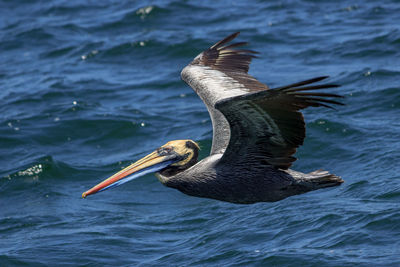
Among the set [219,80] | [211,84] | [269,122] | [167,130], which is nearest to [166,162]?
[211,84]

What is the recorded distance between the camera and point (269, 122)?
6855 mm

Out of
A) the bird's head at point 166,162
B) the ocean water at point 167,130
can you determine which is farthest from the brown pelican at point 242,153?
the ocean water at point 167,130

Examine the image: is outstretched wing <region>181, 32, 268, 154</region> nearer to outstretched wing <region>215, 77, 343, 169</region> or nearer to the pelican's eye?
the pelican's eye

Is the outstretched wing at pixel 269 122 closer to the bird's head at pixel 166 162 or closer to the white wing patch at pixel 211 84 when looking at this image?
the bird's head at pixel 166 162

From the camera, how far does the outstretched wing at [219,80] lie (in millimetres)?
8250

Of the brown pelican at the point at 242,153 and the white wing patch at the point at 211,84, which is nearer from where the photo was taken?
the brown pelican at the point at 242,153

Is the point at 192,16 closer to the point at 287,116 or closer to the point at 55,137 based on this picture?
the point at 55,137

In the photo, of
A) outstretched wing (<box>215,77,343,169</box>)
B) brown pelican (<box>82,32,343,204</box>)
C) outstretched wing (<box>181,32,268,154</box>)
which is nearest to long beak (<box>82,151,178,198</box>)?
brown pelican (<box>82,32,343,204</box>)

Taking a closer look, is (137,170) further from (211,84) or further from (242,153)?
(211,84)

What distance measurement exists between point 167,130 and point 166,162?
187 inches

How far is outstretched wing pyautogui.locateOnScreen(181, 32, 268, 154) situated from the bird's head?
0.29 meters

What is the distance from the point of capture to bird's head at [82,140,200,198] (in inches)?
311

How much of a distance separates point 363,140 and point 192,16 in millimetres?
8636

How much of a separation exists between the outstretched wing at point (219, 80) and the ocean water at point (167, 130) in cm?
163
